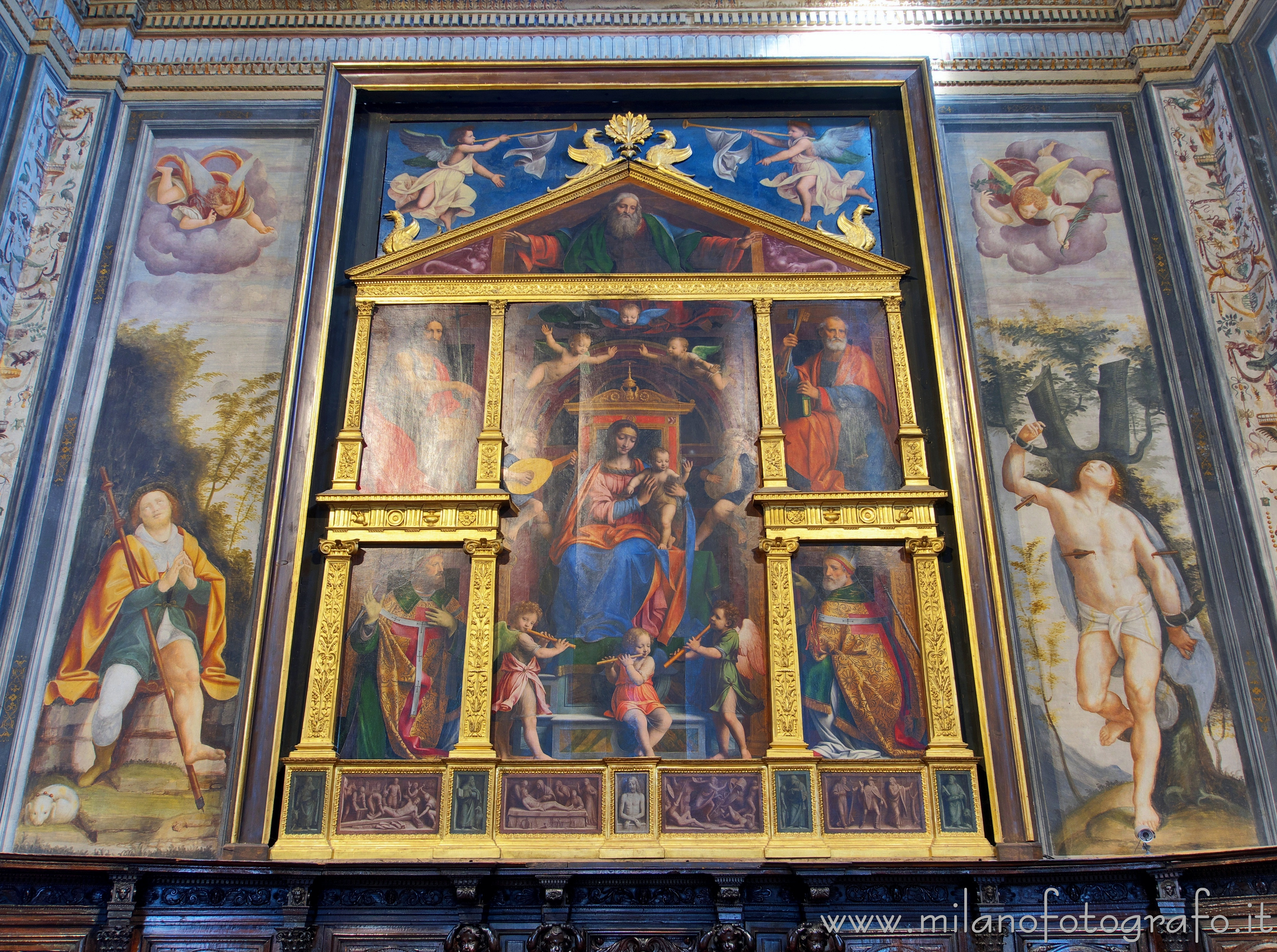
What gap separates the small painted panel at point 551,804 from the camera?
752 centimetres

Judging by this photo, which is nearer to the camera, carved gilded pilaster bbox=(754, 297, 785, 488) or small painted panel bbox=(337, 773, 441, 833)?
small painted panel bbox=(337, 773, 441, 833)

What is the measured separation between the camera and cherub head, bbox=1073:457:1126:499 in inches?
334

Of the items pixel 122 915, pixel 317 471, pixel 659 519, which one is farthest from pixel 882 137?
pixel 122 915

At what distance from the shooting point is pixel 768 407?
8742mm

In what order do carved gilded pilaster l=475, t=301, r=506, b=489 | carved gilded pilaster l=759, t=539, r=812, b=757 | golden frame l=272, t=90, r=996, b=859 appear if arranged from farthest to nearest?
carved gilded pilaster l=475, t=301, r=506, b=489, carved gilded pilaster l=759, t=539, r=812, b=757, golden frame l=272, t=90, r=996, b=859

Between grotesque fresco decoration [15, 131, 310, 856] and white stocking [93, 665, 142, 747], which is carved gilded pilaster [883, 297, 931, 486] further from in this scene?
white stocking [93, 665, 142, 747]

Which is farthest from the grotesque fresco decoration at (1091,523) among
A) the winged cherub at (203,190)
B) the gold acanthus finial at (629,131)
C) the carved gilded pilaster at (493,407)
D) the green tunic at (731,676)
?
the winged cherub at (203,190)

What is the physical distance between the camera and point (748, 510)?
8484mm

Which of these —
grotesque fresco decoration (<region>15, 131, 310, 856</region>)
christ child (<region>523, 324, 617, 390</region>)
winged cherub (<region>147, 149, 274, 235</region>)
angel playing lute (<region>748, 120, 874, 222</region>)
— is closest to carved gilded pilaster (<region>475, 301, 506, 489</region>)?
christ child (<region>523, 324, 617, 390</region>)

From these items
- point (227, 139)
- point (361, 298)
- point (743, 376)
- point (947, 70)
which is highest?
point (947, 70)

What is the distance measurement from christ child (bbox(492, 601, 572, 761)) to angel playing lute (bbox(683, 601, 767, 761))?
1035 mm

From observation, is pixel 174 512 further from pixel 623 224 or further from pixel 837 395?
pixel 837 395

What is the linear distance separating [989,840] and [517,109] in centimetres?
733

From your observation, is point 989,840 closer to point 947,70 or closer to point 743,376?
point 743,376
